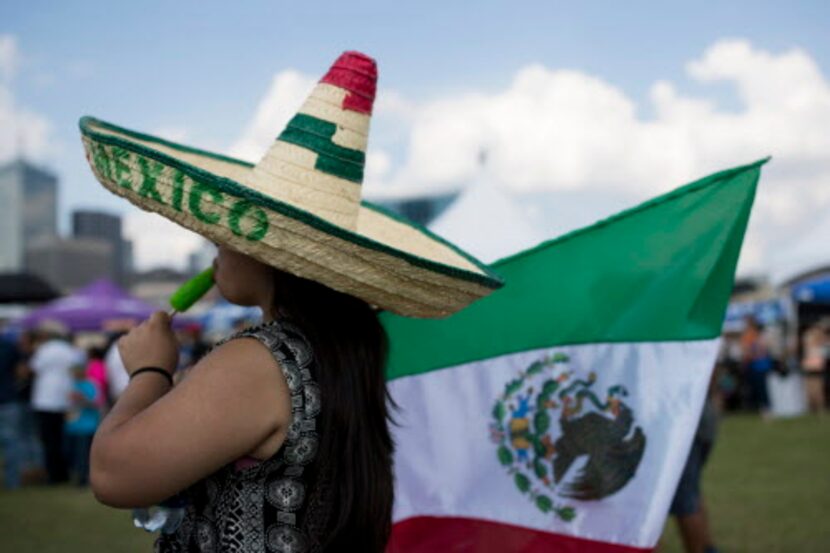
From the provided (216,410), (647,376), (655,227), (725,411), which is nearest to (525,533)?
(647,376)

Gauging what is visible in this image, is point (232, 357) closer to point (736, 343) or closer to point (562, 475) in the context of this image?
point (562, 475)

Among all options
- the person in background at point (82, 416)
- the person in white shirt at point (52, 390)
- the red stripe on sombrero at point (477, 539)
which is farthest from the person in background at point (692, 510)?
the person in white shirt at point (52, 390)

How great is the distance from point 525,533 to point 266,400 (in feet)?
5.21

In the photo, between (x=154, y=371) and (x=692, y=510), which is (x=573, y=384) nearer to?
(x=154, y=371)

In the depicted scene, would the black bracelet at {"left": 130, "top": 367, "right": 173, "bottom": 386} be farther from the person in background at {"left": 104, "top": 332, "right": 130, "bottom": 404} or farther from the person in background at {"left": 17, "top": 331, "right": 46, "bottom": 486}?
the person in background at {"left": 17, "top": 331, "right": 46, "bottom": 486}

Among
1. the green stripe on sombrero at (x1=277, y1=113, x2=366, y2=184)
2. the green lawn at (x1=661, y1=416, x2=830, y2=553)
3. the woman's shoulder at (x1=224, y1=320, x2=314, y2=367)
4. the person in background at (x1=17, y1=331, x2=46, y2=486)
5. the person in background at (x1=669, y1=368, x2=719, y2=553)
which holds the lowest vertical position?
the person in background at (x1=17, y1=331, x2=46, y2=486)

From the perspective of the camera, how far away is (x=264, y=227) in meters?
1.77

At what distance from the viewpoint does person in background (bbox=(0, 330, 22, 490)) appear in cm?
998

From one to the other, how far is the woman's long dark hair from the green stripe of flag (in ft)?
4.29

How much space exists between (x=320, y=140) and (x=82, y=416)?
9.38 metres

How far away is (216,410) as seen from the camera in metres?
1.67

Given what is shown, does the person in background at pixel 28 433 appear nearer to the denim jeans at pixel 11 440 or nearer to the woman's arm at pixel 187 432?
the denim jeans at pixel 11 440

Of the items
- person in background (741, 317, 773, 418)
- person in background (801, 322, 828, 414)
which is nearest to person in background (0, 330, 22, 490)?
person in background (801, 322, 828, 414)

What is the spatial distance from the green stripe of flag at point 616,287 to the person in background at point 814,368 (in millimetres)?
14004
